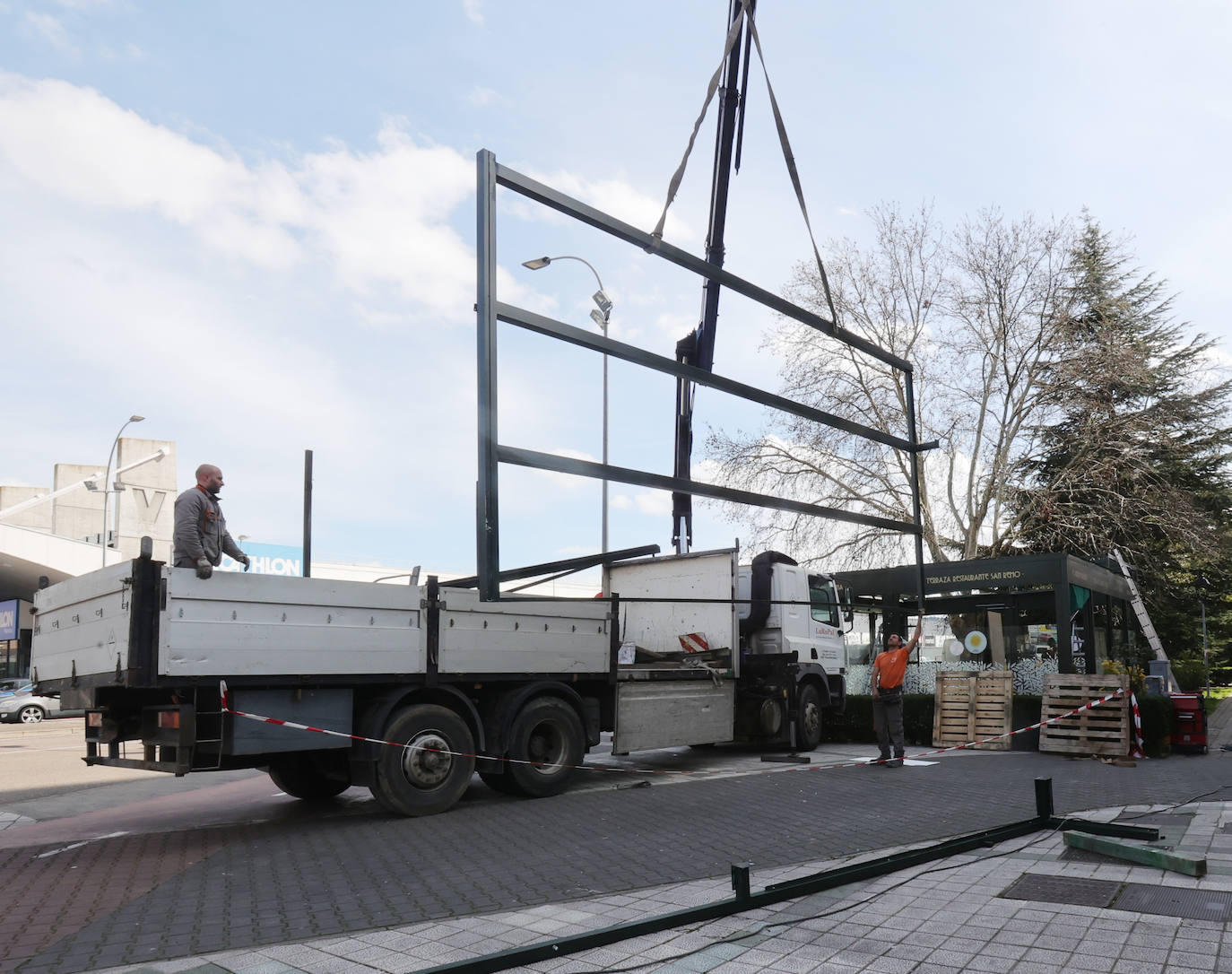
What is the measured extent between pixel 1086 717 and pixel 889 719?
3.06 metres

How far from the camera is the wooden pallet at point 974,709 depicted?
1506cm

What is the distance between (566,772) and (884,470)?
692 inches

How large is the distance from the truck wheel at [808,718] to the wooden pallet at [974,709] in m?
2.39

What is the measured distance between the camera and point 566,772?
10023 mm

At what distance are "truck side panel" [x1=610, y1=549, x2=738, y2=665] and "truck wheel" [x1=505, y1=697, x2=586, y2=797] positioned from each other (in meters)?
2.54

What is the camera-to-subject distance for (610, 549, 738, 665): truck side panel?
1245 centimetres

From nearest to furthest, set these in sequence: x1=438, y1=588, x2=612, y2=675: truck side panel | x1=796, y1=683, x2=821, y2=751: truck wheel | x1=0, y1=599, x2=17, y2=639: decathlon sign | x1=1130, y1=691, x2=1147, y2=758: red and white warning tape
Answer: x1=438, y1=588, x2=612, y2=675: truck side panel → x1=1130, y1=691, x2=1147, y2=758: red and white warning tape → x1=796, y1=683, x2=821, y2=751: truck wheel → x1=0, y1=599, x2=17, y2=639: decathlon sign

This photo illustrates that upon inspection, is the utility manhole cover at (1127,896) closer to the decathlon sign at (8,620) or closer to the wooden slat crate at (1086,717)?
the wooden slat crate at (1086,717)

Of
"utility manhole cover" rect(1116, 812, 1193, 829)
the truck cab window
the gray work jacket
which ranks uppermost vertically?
the gray work jacket

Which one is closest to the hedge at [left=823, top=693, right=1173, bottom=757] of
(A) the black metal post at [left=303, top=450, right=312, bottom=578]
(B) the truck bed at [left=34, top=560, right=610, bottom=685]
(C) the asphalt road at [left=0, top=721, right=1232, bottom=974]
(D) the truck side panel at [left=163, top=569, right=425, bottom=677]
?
(C) the asphalt road at [left=0, top=721, right=1232, bottom=974]

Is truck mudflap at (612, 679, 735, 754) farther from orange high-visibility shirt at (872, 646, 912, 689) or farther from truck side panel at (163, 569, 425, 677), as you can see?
truck side panel at (163, 569, 425, 677)

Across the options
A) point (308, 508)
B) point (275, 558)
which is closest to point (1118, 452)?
point (308, 508)

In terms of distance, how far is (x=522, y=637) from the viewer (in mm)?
9617

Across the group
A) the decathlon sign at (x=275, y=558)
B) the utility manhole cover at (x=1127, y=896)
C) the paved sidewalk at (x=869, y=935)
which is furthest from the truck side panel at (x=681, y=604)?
the decathlon sign at (x=275, y=558)
